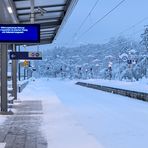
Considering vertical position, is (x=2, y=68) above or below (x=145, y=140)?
above

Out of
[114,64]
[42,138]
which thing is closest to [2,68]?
[42,138]

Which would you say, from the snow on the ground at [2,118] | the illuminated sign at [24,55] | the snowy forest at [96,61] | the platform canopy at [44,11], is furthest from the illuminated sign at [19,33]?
the snowy forest at [96,61]

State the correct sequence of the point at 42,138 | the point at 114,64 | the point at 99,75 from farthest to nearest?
the point at 99,75 → the point at 114,64 → the point at 42,138

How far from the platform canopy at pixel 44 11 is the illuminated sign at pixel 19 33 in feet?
2.41

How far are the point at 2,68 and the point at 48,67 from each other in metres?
149

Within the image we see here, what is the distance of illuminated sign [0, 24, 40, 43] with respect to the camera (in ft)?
43.3

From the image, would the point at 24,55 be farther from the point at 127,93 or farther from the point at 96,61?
the point at 96,61

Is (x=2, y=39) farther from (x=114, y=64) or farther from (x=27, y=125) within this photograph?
(x=114, y=64)

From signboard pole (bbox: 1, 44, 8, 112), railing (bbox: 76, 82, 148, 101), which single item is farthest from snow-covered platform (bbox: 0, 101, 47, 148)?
railing (bbox: 76, 82, 148, 101)

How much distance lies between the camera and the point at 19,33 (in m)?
13.4

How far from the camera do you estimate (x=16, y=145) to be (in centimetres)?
1002

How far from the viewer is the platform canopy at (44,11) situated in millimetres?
15324

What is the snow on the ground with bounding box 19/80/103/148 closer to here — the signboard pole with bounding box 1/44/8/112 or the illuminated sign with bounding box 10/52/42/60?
the signboard pole with bounding box 1/44/8/112

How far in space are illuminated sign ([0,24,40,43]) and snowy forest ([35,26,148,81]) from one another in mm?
86452
